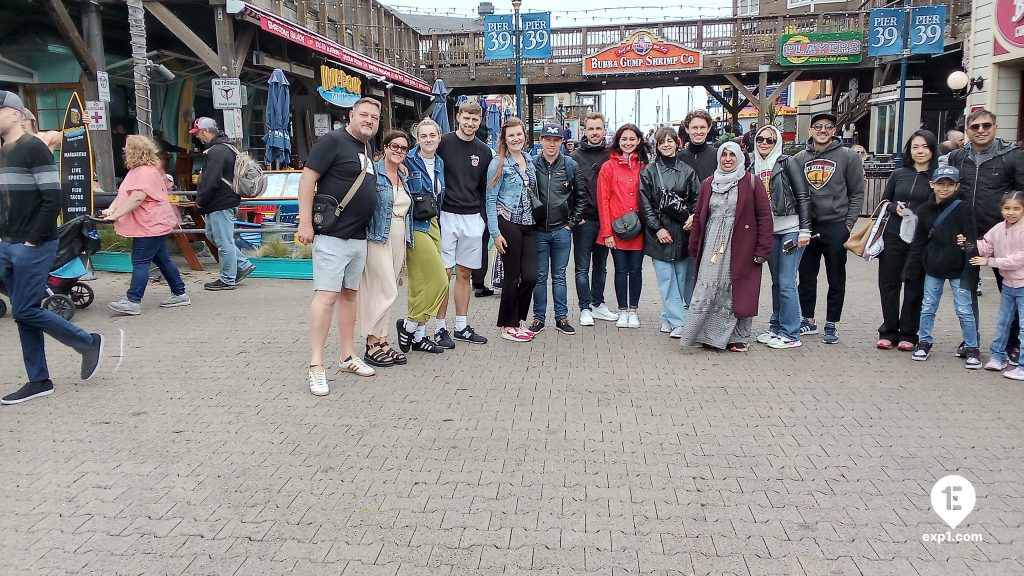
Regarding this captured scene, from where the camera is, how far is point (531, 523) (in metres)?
3.49

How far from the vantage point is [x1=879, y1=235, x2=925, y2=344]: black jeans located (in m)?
6.38

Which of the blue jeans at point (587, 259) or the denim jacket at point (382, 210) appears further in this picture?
the blue jeans at point (587, 259)

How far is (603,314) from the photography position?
25.8ft

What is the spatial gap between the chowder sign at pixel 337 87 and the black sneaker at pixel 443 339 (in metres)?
9.76

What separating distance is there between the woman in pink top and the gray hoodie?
20.2 feet

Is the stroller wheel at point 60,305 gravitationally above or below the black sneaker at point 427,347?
above

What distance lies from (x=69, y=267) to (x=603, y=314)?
5.29 m

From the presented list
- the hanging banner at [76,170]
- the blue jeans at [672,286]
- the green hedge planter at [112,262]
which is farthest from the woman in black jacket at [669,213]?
the green hedge planter at [112,262]

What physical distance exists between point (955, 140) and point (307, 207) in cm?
806

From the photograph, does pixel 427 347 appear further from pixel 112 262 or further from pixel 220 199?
pixel 112 262

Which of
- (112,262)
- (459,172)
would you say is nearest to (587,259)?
(459,172)

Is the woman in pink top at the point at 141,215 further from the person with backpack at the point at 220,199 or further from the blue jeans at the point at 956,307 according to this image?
the blue jeans at the point at 956,307

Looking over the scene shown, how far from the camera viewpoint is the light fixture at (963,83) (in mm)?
13375

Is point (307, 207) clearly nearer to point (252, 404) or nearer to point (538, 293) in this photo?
point (252, 404)
